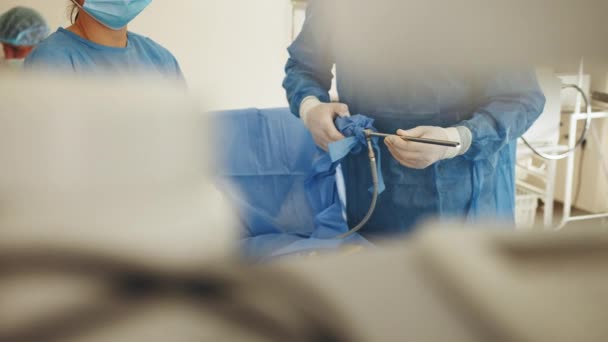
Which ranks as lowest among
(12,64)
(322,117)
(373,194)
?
(373,194)

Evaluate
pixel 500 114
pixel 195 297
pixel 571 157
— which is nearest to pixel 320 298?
pixel 195 297

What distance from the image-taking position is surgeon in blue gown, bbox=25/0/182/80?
2.24 ft

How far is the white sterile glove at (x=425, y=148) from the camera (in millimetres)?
708

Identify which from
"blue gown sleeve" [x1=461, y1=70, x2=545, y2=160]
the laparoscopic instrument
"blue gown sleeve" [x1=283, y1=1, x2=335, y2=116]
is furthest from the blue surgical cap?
"blue gown sleeve" [x1=461, y1=70, x2=545, y2=160]

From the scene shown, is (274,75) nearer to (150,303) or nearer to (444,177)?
(444,177)

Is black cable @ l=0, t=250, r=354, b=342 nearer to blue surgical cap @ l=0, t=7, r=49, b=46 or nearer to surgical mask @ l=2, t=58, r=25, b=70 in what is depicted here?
surgical mask @ l=2, t=58, r=25, b=70

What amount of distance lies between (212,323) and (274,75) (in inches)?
31.8

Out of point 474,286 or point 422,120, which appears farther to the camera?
point 422,120

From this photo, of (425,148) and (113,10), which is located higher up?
(113,10)

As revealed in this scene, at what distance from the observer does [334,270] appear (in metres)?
0.18

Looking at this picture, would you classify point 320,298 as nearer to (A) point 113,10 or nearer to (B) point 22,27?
(A) point 113,10

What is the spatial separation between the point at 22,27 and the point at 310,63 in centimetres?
45

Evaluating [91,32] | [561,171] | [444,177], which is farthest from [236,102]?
[561,171]

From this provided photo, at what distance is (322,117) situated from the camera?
833 mm
